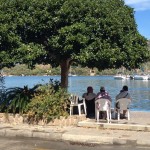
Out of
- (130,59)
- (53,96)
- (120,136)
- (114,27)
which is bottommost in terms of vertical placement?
(120,136)

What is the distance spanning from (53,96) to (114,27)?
10.6 ft

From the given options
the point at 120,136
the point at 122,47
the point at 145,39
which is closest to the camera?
the point at 120,136

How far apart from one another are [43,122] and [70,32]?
332 centimetres

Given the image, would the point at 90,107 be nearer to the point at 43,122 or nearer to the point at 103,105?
the point at 103,105

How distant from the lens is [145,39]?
640 inches

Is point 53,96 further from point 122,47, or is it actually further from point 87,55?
point 122,47

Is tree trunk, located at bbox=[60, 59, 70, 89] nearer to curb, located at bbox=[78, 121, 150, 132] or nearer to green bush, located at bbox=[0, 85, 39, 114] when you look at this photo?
green bush, located at bbox=[0, 85, 39, 114]

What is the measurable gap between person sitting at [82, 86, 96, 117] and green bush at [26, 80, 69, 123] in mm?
1310

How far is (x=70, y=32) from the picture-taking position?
47.6 feet

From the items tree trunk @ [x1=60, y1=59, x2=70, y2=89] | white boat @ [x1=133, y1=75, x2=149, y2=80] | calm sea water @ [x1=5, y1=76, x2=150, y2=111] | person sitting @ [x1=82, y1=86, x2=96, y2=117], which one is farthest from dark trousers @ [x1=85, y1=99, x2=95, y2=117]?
white boat @ [x1=133, y1=75, x2=149, y2=80]

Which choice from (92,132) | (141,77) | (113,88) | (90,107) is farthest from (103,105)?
(141,77)

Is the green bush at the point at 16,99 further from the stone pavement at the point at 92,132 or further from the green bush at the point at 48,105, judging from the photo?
the stone pavement at the point at 92,132

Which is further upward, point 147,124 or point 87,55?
point 87,55

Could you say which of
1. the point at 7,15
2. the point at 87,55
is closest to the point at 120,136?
the point at 87,55
